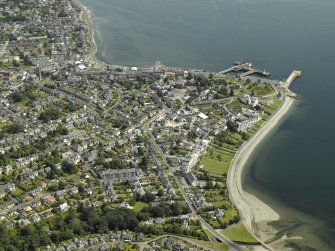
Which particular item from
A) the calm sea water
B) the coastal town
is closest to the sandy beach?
the coastal town

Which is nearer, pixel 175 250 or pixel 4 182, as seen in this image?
pixel 175 250

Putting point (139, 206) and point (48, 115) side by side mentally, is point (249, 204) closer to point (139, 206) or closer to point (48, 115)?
point (139, 206)

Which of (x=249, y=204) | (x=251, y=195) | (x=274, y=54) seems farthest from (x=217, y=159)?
(x=274, y=54)

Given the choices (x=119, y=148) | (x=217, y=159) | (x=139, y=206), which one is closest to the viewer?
(x=139, y=206)

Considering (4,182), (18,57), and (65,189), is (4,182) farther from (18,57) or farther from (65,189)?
(18,57)

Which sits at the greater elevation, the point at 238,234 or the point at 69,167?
the point at 238,234

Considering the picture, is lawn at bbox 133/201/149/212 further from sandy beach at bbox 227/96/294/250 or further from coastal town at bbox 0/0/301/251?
sandy beach at bbox 227/96/294/250

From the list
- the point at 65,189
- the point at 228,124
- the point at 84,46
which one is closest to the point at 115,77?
the point at 84,46

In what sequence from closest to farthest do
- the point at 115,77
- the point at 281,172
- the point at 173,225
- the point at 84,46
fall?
the point at 173,225 < the point at 281,172 < the point at 115,77 < the point at 84,46
